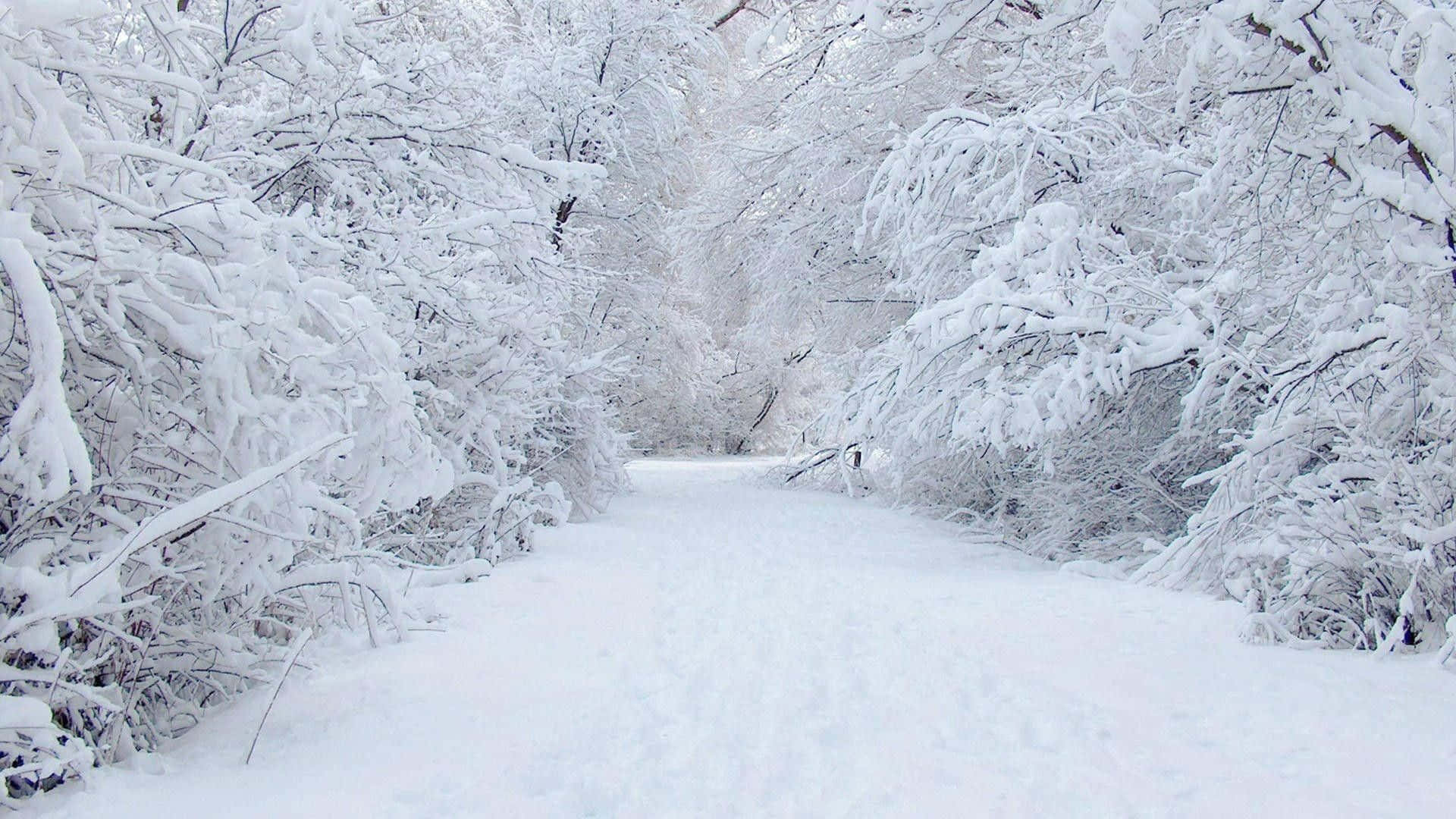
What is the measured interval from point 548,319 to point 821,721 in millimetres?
5140

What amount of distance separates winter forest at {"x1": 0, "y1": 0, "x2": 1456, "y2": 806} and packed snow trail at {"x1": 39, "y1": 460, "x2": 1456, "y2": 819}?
0.27 metres

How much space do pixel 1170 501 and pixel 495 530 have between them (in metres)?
5.31

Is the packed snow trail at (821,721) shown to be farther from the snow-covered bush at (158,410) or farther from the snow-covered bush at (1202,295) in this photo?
the snow-covered bush at (1202,295)

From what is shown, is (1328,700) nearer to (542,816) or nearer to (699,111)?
(542,816)

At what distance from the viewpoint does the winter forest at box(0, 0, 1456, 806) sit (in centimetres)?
259

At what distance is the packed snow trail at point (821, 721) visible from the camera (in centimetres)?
271

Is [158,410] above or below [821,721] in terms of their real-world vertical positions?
above

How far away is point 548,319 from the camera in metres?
7.91

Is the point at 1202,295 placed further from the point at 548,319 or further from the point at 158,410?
the point at 158,410

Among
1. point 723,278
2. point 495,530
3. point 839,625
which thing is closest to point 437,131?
point 495,530

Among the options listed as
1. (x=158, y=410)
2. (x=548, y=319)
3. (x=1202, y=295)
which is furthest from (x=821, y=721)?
(x=548, y=319)

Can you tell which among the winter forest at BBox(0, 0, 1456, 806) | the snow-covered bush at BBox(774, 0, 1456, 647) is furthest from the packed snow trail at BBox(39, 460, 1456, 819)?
the snow-covered bush at BBox(774, 0, 1456, 647)

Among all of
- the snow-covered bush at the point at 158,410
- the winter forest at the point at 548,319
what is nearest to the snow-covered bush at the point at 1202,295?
the winter forest at the point at 548,319

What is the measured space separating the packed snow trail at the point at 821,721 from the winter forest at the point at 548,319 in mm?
270
